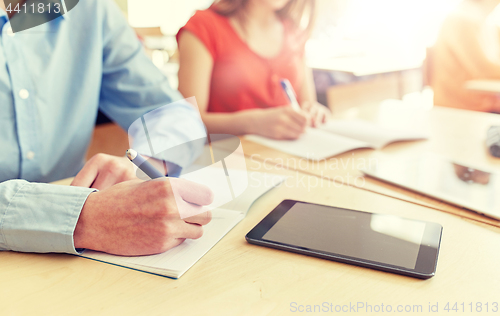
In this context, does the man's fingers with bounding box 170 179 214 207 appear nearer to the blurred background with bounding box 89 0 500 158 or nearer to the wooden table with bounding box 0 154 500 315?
the wooden table with bounding box 0 154 500 315

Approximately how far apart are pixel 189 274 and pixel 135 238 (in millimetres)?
72

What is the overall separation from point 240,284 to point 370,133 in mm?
595

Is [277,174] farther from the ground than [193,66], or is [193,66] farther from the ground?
[193,66]

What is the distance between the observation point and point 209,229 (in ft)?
1.39

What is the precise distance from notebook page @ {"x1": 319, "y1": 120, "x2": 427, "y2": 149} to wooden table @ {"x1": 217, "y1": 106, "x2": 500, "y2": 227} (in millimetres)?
16

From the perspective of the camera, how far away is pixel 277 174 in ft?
2.01

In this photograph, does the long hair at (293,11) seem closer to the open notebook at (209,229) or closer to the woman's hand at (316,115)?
the woman's hand at (316,115)

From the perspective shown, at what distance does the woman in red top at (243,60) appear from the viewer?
3.69 feet

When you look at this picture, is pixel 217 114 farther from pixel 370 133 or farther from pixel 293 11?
pixel 293 11

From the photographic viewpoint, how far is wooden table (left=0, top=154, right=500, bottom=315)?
0.99 ft

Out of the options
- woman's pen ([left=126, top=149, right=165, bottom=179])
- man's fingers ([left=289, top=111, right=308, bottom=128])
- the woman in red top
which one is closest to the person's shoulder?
the woman in red top

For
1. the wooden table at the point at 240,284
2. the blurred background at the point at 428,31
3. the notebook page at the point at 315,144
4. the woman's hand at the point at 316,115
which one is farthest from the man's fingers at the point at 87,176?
the blurred background at the point at 428,31

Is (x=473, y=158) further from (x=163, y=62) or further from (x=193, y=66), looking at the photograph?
(x=163, y=62)

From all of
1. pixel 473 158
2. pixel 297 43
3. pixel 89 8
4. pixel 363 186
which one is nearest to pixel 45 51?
pixel 89 8
